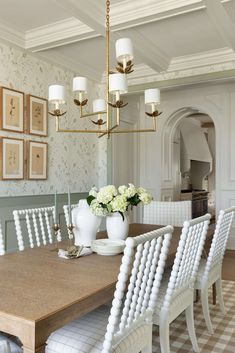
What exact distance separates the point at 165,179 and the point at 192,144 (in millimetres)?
2410

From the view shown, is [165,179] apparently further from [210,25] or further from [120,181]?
[210,25]

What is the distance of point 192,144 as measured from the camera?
773 cm

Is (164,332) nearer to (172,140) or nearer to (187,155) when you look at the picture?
(172,140)

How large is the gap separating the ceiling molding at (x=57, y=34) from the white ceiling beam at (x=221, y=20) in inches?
44.5

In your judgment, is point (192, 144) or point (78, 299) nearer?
point (78, 299)

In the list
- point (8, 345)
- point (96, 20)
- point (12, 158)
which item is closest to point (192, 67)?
point (96, 20)

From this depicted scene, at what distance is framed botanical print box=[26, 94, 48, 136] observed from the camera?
12.4 feet

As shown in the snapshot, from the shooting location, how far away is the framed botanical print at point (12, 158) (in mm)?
3439

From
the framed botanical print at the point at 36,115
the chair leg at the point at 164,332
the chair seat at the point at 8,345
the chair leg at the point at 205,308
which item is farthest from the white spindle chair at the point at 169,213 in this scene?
the chair seat at the point at 8,345

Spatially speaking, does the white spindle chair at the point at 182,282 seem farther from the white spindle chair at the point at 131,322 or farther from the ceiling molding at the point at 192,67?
the ceiling molding at the point at 192,67

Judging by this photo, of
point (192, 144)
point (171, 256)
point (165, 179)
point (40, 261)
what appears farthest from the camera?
point (192, 144)

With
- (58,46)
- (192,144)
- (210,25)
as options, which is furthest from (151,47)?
(192,144)

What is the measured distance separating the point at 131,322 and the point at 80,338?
9.1 inches

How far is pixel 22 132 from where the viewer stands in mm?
3674
